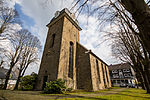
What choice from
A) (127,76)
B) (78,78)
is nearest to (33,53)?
(78,78)

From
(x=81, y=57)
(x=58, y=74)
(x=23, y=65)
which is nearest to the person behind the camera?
(x=58, y=74)

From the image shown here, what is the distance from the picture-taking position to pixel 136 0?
1.36 meters

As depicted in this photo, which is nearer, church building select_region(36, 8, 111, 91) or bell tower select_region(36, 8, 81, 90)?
bell tower select_region(36, 8, 81, 90)

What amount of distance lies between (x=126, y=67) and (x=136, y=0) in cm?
4857

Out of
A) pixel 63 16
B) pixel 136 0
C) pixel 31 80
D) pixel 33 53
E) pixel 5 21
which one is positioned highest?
pixel 63 16

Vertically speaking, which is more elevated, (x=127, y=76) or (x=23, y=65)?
(x=23, y=65)

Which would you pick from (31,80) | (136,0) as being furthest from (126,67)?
(136,0)

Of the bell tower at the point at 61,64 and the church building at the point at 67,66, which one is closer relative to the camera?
the bell tower at the point at 61,64

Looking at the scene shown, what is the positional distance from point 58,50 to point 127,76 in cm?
4171

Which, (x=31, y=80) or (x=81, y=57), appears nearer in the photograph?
(x=31, y=80)

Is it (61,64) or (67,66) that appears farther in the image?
(67,66)

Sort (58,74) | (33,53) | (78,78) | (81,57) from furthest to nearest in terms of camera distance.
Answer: (33,53) < (81,57) < (78,78) < (58,74)

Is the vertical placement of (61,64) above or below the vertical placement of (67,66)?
above

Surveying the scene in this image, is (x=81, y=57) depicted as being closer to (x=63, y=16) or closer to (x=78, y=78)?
(x=78, y=78)
